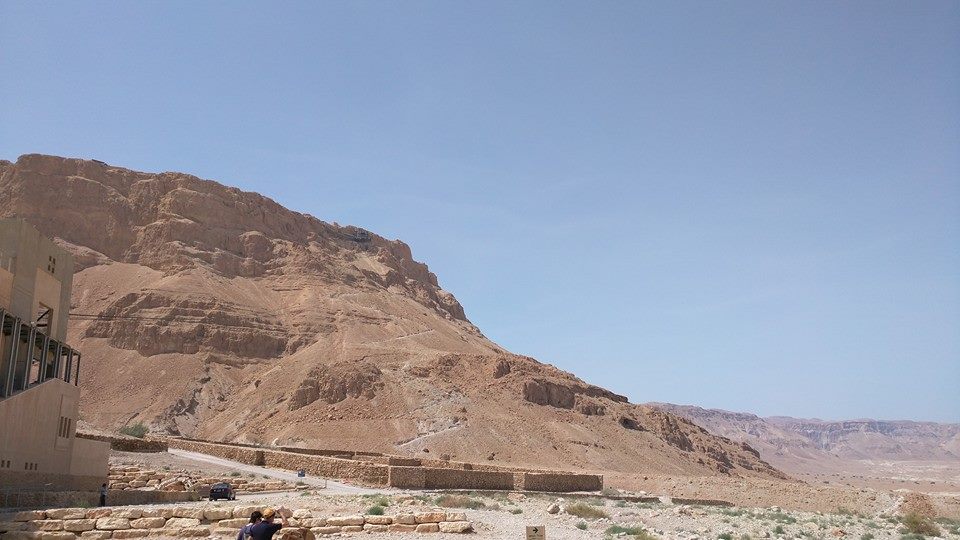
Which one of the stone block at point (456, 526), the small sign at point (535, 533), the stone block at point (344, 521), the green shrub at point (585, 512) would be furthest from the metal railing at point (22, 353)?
the small sign at point (535, 533)

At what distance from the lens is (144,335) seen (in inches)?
3027

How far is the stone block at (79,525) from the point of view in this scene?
626 inches

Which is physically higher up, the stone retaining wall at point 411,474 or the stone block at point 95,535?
the stone block at point 95,535

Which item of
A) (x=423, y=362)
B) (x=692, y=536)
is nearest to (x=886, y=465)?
(x=423, y=362)

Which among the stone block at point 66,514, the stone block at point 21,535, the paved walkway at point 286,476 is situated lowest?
the paved walkway at point 286,476

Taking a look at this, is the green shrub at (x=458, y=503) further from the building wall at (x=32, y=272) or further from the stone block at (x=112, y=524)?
the building wall at (x=32, y=272)

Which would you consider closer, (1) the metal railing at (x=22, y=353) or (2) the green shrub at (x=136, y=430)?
(1) the metal railing at (x=22, y=353)

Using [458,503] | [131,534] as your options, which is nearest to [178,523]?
[131,534]

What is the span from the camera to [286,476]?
36156mm

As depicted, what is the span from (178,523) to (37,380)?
43.4 feet

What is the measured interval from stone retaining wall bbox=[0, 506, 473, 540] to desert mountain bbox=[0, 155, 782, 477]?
39.5 metres

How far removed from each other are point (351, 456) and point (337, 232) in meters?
77.8

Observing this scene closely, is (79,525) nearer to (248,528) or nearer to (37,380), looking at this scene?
(248,528)

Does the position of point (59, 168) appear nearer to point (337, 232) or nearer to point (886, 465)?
point (337, 232)
